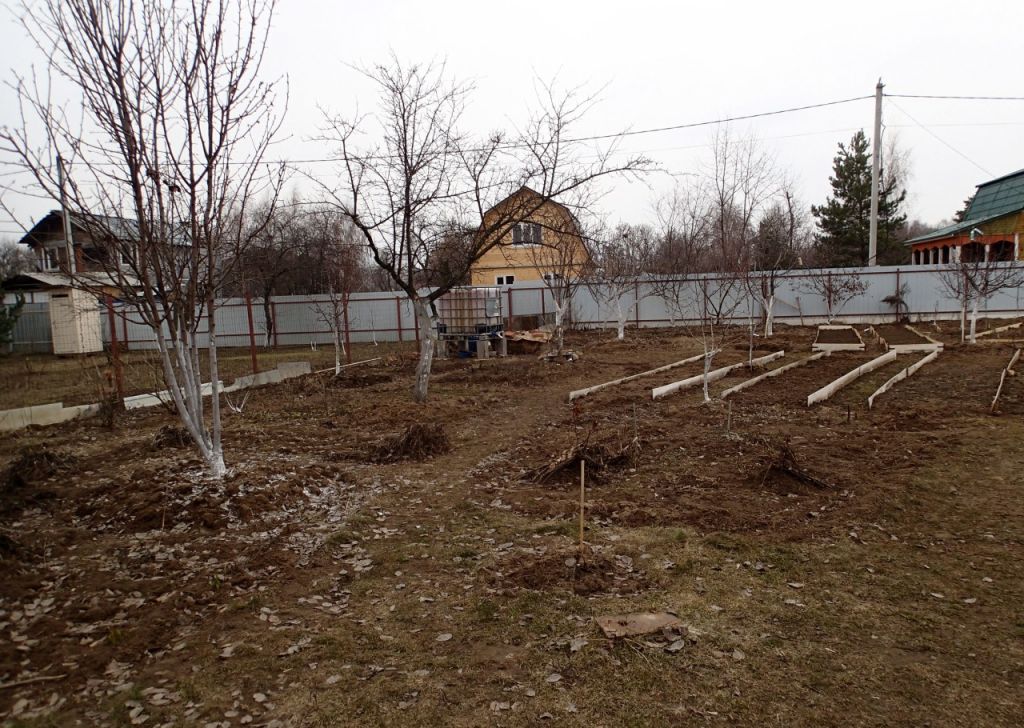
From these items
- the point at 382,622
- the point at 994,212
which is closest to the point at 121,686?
the point at 382,622

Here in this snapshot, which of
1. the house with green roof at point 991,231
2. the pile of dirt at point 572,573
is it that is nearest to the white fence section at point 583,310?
the house with green roof at point 991,231

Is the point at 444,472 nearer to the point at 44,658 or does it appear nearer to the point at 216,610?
the point at 216,610

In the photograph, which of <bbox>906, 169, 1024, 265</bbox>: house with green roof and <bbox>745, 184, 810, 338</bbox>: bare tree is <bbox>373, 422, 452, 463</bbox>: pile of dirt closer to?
<bbox>745, 184, 810, 338</bbox>: bare tree

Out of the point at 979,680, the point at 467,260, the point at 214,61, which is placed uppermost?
the point at 214,61

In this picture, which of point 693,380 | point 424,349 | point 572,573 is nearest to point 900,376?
point 693,380

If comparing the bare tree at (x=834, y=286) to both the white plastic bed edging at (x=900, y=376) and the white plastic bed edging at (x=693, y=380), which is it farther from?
the white plastic bed edging at (x=693, y=380)

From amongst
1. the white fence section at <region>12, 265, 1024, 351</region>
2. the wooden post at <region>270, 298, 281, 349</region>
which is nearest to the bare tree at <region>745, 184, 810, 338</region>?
the white fence section at <region>12, 265, 1024, 351</region>

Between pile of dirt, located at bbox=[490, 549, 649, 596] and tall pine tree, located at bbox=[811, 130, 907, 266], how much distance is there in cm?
3436

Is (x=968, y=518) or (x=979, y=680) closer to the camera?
(x=979, y=680)

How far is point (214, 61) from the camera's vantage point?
5219 millimetres

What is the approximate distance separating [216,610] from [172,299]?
2.67 m

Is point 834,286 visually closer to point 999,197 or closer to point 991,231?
point 991,231

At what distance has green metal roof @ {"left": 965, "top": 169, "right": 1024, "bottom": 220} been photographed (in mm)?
27672

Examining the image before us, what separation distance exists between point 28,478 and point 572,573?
5774mm
